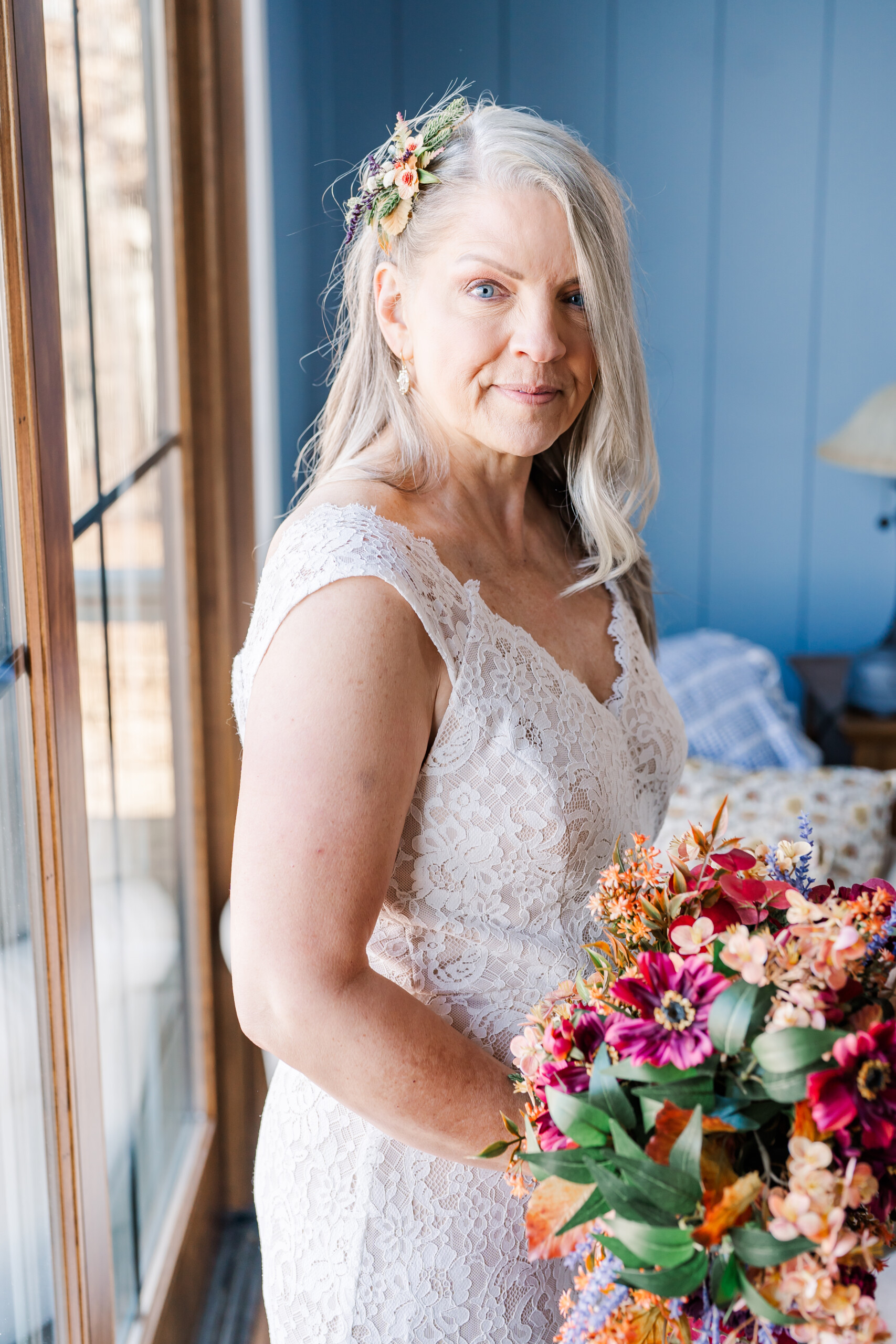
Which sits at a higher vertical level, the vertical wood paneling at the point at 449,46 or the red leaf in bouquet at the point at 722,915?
the vertical wood paneling at the point at 449,46

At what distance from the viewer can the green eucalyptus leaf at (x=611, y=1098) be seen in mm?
712

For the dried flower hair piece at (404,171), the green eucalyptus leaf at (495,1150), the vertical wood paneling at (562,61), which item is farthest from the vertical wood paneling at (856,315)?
the green eucalyptus leaf at (495,1150)

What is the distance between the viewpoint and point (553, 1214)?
2.35 ft

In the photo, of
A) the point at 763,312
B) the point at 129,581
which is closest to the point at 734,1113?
the point at 129,581

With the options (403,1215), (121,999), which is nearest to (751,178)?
(121,999)

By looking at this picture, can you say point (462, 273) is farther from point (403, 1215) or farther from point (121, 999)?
point (121, 999)

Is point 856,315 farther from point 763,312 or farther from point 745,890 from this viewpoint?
point 745,890

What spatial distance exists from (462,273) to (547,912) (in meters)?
0.56

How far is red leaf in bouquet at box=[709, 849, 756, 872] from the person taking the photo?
85 centimetres

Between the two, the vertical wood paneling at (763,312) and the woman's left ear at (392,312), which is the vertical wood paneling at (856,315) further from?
the woman's left ear at (392,312)

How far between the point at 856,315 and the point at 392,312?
96.7 inches

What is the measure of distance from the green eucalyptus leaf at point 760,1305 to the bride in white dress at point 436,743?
0.30 m

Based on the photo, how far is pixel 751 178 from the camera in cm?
313

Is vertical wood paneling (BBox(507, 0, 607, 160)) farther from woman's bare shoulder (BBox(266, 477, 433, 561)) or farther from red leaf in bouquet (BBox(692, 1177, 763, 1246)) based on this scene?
red leaf in bouquet (BBox(692, 1177, 763, 1246))
